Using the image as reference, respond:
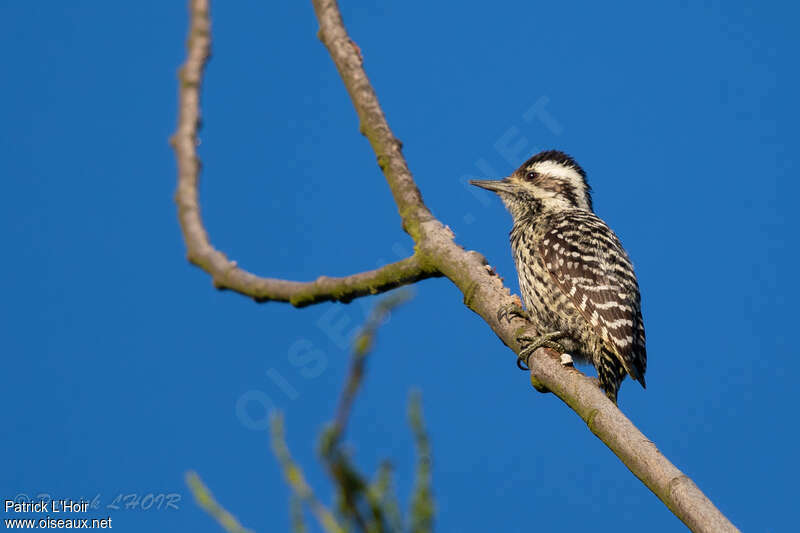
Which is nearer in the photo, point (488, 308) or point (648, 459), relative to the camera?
point (648, 459)

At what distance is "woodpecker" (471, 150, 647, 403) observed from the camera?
587 cm

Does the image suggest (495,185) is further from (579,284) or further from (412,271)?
(412,271)

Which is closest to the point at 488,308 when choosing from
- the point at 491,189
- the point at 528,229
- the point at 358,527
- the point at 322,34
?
the point at 322,34

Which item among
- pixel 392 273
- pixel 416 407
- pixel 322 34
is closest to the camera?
pixel 416 407

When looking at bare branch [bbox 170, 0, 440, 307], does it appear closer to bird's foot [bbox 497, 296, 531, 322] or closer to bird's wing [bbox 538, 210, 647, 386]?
bird's foot [bbox 497, 296, 531, 322]

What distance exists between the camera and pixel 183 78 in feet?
10.2

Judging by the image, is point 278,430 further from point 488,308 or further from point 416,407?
point 488,308

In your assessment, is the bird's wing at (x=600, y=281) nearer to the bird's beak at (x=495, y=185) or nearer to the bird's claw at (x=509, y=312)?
the bird's beak at (x=495, y=185)

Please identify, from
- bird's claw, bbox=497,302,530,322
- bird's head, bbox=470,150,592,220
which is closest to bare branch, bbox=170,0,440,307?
bird's claw, bbox=497,302,530,322

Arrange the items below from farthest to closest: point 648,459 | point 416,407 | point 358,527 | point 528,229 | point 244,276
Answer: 1. point 528,229
2. point 244,276
3. point 648,459
4. point 416,407
5. point 358,527

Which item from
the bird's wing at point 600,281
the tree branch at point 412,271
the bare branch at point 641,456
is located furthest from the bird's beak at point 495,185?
the bare branch at point 641,456

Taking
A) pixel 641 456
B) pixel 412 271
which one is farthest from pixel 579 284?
pixel 641 456

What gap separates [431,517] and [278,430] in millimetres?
433

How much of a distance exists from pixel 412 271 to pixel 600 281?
270cm
